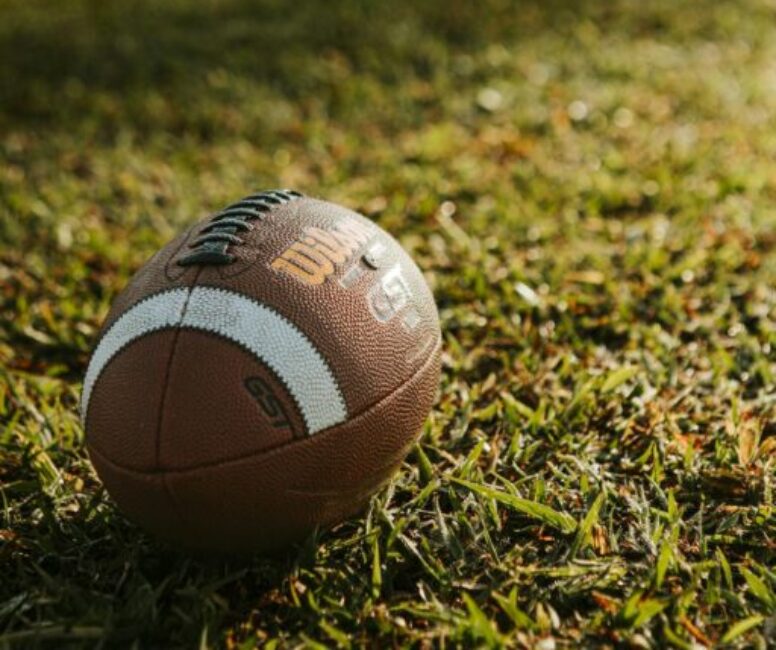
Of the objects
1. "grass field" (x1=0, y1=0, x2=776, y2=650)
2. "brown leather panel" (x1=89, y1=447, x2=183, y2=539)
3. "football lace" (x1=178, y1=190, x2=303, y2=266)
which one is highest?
"football lace" (x1=178, y1=190, x2=303, y2=266)

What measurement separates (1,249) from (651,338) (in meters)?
2.63

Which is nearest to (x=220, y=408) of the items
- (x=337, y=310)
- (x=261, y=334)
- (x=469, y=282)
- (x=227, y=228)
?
(x=261, y=334)

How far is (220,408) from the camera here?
2.01 meters

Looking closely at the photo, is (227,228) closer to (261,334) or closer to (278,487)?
(261,334)

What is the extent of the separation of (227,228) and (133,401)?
484 mm

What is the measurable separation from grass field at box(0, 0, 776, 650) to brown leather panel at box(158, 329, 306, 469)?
0.36 m

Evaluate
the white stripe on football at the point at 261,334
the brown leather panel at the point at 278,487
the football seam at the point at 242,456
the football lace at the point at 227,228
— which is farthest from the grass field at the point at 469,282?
the football lace at the point at 227,228

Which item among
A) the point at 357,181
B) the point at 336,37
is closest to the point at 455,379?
the point at 357,181

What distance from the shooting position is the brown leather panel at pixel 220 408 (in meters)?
2.01

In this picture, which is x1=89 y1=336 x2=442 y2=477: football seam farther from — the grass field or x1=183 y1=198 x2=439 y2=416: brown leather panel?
the grass field

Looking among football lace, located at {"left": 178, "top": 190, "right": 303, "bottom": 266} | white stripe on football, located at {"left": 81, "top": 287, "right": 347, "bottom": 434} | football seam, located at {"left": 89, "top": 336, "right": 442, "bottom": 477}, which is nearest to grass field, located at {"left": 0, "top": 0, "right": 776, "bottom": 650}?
football seam, located at {"left": 89, "top": 336, "right": 442, "bottom": 477}

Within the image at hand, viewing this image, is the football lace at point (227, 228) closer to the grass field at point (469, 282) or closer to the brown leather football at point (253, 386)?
the brown leather football at point (253, 386)

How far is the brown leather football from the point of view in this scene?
202cm

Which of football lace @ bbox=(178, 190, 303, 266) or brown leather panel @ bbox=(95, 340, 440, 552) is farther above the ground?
football lace @ bbox=(178, 190, 303, 266)
